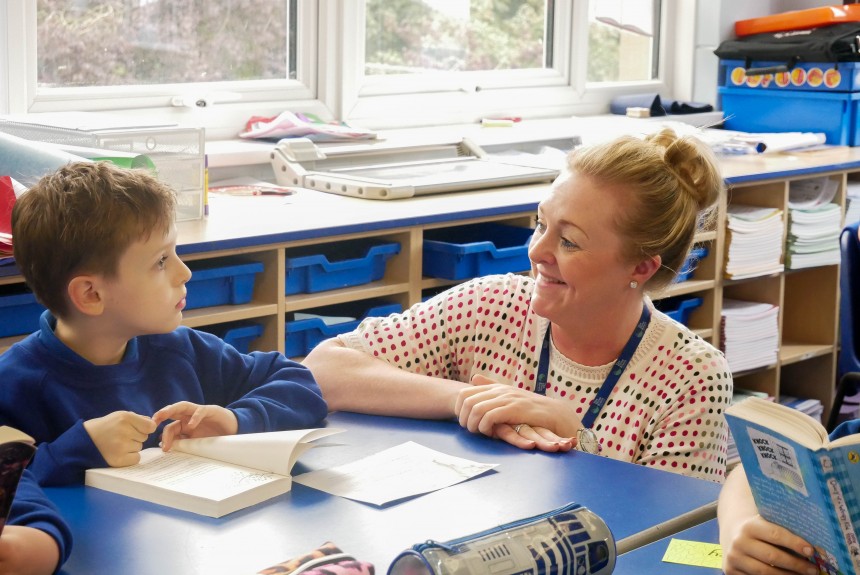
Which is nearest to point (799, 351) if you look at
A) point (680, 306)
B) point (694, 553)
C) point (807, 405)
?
point (807, 405)

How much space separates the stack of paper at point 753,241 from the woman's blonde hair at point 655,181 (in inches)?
Result: 65.8

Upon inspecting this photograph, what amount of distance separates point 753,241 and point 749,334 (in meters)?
0.30

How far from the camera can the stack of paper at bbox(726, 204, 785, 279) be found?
3.48 metres

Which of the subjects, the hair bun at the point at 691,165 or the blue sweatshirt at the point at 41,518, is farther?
the hair bun at the point at 691,165

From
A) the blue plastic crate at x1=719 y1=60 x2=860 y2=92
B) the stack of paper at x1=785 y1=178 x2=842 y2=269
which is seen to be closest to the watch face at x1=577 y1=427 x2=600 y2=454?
the stack of paper at x1=785 y1=178 x2=842 y2=269

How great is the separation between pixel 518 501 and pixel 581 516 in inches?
12.0

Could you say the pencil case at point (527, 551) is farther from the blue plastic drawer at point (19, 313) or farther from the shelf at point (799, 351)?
the shelf at point (799, 351)

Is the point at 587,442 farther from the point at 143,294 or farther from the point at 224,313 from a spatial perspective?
the point at 224,313

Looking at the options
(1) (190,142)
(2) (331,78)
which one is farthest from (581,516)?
(2) (331,78)

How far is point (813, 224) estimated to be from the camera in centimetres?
370

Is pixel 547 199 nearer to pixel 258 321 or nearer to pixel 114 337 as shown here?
pixel 114 337

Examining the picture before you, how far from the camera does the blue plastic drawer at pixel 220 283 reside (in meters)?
2.42

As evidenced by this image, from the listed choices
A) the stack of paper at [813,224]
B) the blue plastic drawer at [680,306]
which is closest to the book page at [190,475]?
the blue plastic drawer at [680,306]

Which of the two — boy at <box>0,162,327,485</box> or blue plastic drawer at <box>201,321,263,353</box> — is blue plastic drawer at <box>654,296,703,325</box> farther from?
boy at <box>0,162,327,485</box>
